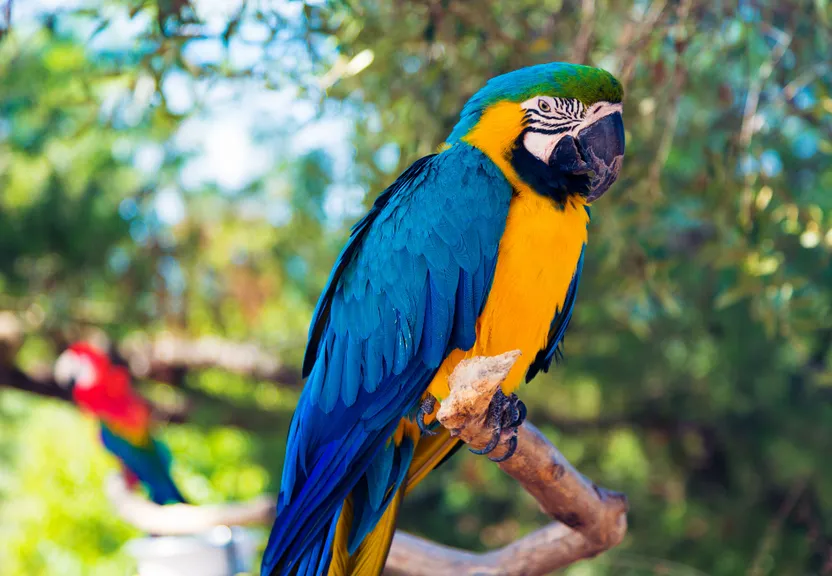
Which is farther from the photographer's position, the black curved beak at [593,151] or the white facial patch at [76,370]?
the white facial patch at [76,370]

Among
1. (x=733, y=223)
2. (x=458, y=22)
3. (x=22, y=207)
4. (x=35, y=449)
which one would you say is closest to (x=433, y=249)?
(x=458, y=22)

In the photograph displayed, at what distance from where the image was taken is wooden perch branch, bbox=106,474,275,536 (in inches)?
84.1

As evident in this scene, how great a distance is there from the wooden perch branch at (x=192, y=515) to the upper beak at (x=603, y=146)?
1.33m

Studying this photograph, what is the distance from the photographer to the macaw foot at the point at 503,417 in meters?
1.25

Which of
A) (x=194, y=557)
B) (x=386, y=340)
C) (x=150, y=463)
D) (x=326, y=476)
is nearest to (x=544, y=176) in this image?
(x=386, y=340)

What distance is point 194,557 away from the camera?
1781mm

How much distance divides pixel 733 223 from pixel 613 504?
0.82 metres

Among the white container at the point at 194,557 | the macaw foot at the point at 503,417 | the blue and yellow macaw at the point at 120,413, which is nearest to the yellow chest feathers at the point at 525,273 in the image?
the macaw foot at the point at 503,417

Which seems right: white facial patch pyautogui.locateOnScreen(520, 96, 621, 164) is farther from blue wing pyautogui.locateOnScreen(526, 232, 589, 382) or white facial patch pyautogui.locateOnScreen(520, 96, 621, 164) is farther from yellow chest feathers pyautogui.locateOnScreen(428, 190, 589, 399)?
blue wing pyautogui.locateOnScreen(526, 232, 589, 382)

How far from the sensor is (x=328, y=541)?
1.38 meters

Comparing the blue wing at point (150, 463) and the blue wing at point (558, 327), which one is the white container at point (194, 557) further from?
the blue wing at point (150, 463)

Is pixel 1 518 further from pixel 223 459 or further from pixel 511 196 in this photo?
pixel 511 196

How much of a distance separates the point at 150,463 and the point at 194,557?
1704 mm

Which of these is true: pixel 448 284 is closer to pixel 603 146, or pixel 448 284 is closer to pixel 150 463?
pixel 603 146
